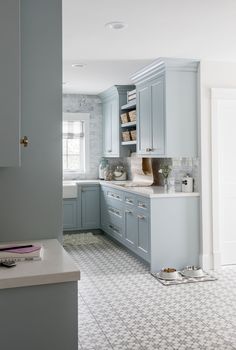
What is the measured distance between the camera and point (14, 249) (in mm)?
1859

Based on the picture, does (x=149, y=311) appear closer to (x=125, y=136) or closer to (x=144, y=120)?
(x=144, y=120)

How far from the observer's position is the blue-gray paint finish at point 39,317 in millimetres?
1537

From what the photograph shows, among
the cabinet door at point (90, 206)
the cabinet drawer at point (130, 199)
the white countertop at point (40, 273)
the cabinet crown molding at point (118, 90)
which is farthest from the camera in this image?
the cabinet door at point (90, 206)

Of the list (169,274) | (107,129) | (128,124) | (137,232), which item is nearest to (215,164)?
(137,232)

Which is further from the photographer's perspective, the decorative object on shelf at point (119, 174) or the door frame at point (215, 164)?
the decorative object on shelf at point (119, 174)

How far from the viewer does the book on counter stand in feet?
5.77

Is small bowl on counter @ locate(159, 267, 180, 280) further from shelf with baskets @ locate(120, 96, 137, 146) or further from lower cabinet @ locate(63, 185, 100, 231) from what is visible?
lower cabinet @ locate(63, 185, 100, 231)

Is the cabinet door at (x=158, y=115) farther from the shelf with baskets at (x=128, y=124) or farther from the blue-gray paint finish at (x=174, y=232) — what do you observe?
the shelf with baskets at (x=128, y=124)

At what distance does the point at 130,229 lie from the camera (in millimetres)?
5223

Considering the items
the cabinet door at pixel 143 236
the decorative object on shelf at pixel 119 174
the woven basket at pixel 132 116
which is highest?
the woven basket at pixel 132 116

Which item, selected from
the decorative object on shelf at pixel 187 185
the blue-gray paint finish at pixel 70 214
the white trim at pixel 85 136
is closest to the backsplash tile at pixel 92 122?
the white trim at pixel 85 136

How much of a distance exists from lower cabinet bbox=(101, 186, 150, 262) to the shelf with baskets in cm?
81

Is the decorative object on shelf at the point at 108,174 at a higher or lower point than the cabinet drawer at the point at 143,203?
higher

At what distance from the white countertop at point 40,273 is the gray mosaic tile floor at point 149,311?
135cm
